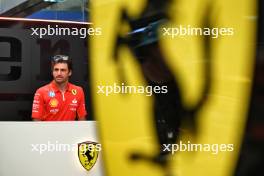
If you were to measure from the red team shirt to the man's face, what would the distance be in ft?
0.11

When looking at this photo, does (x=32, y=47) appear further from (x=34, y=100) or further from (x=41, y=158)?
(x=41, y=158)

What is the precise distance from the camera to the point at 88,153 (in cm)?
333

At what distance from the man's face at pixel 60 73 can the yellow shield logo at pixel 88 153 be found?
1.13ft

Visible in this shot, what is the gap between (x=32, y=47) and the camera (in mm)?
3293

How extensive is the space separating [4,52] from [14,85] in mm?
177

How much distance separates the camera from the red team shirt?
329 centimetres

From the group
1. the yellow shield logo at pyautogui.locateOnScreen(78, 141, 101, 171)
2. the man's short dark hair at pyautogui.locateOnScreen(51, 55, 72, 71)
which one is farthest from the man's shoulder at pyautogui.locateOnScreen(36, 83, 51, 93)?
the yellow shield logo at pyautogui.locateOnScreen(78, 141, 101, 171)

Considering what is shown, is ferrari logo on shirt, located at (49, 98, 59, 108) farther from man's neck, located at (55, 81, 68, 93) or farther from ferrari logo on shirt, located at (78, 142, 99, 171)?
ferrari logo on shirt, located at (78, 142, 99, 171)

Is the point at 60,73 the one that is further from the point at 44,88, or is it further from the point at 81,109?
the point at 81,109

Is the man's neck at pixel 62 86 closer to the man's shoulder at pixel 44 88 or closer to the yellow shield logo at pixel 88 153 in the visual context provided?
the man's shoulder at pixel 44 88

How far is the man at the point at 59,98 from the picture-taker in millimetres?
3287

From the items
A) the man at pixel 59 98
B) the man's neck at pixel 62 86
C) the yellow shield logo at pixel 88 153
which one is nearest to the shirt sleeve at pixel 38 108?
the man at pixel 59 98

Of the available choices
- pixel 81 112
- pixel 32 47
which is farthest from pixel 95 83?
pixel 32 47

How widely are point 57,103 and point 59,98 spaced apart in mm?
28
